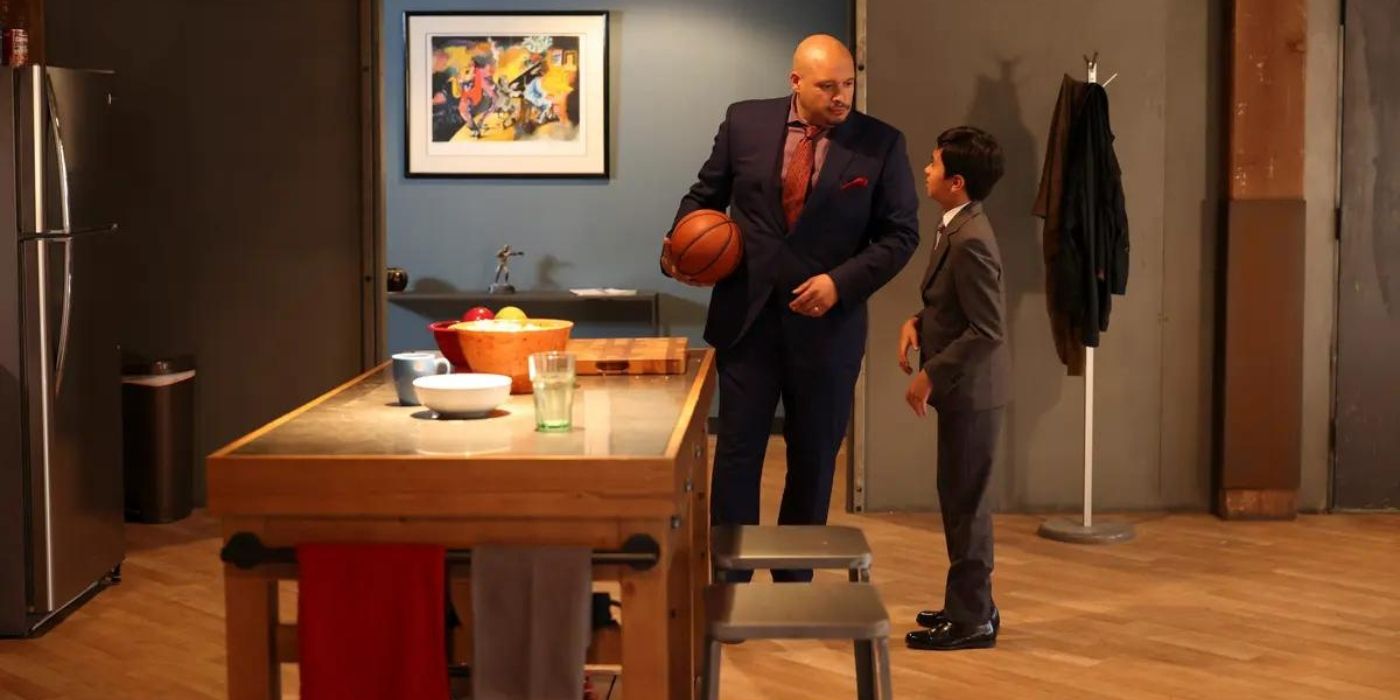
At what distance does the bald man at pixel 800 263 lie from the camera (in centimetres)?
445

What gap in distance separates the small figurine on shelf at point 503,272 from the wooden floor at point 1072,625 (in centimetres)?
237

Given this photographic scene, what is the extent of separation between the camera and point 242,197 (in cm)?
634

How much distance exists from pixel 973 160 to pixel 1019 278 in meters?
1.94

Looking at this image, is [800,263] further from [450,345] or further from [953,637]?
[450,345]

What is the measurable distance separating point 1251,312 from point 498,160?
3.70 m

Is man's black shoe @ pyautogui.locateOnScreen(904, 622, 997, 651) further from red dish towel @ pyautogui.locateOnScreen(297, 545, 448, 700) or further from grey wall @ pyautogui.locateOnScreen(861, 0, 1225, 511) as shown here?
red dish towel @ pyautogui.locateOnScreen(297, 545, 448, 700)

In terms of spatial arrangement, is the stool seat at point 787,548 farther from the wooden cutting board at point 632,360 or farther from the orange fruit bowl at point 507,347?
the orange fruit bowl at point 507,347

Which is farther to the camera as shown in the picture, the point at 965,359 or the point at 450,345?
the point at 965,359

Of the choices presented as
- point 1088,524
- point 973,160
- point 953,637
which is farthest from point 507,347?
point 1088,524

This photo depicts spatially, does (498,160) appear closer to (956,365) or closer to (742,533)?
(956,365)

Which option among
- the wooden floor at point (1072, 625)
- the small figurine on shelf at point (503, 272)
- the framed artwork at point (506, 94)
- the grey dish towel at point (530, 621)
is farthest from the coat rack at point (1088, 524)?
the grey dish towel at point (530, 621)

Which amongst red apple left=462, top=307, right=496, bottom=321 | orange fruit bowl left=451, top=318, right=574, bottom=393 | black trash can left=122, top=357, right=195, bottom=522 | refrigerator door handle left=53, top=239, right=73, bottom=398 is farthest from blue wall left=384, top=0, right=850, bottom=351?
orange fruit bowl left=451, top=318, right=574, bottom=393

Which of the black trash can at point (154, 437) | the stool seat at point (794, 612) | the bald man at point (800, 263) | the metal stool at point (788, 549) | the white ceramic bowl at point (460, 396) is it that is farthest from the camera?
the black trash can at point (154, 437)

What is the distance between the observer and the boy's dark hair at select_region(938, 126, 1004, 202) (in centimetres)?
435
